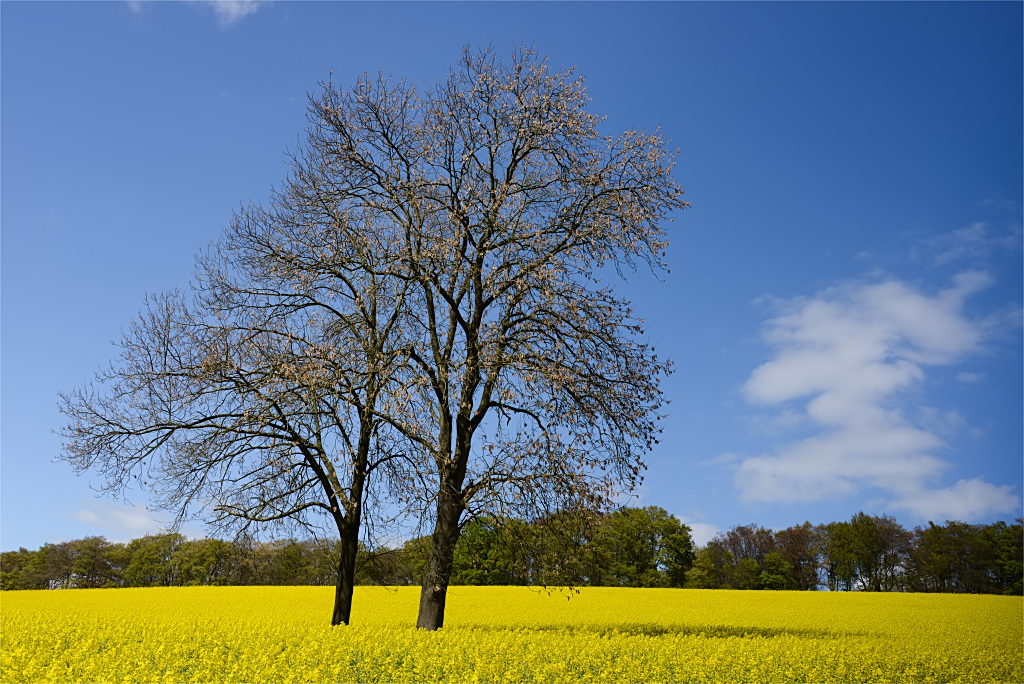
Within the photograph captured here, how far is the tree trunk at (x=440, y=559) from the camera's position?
14.7 metres

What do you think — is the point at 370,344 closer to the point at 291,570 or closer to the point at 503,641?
the point at 503,641

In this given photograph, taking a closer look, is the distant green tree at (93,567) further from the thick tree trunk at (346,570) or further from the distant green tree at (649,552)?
the thick tree trunk at (346,570)

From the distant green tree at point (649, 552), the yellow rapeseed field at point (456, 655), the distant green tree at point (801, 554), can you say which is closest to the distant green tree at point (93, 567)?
the distant green tree at point (649, 552)

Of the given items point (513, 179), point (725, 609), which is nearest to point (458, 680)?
point (513, 179)

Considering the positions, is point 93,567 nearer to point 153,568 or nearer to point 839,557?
point 153,568

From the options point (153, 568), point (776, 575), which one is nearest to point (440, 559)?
point (153, 568)

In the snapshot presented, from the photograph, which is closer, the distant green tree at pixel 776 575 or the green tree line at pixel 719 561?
the green tree line at pixel 719 561

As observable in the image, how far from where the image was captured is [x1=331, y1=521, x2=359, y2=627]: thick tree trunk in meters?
16.8

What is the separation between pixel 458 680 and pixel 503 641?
2763mm

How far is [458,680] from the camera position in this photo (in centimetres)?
962

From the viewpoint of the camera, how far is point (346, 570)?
1692 cm

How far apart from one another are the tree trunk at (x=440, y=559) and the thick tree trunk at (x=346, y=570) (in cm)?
283

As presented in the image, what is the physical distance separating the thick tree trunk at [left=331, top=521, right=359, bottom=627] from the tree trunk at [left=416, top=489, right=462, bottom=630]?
2.83 m

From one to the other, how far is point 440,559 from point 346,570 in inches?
140
